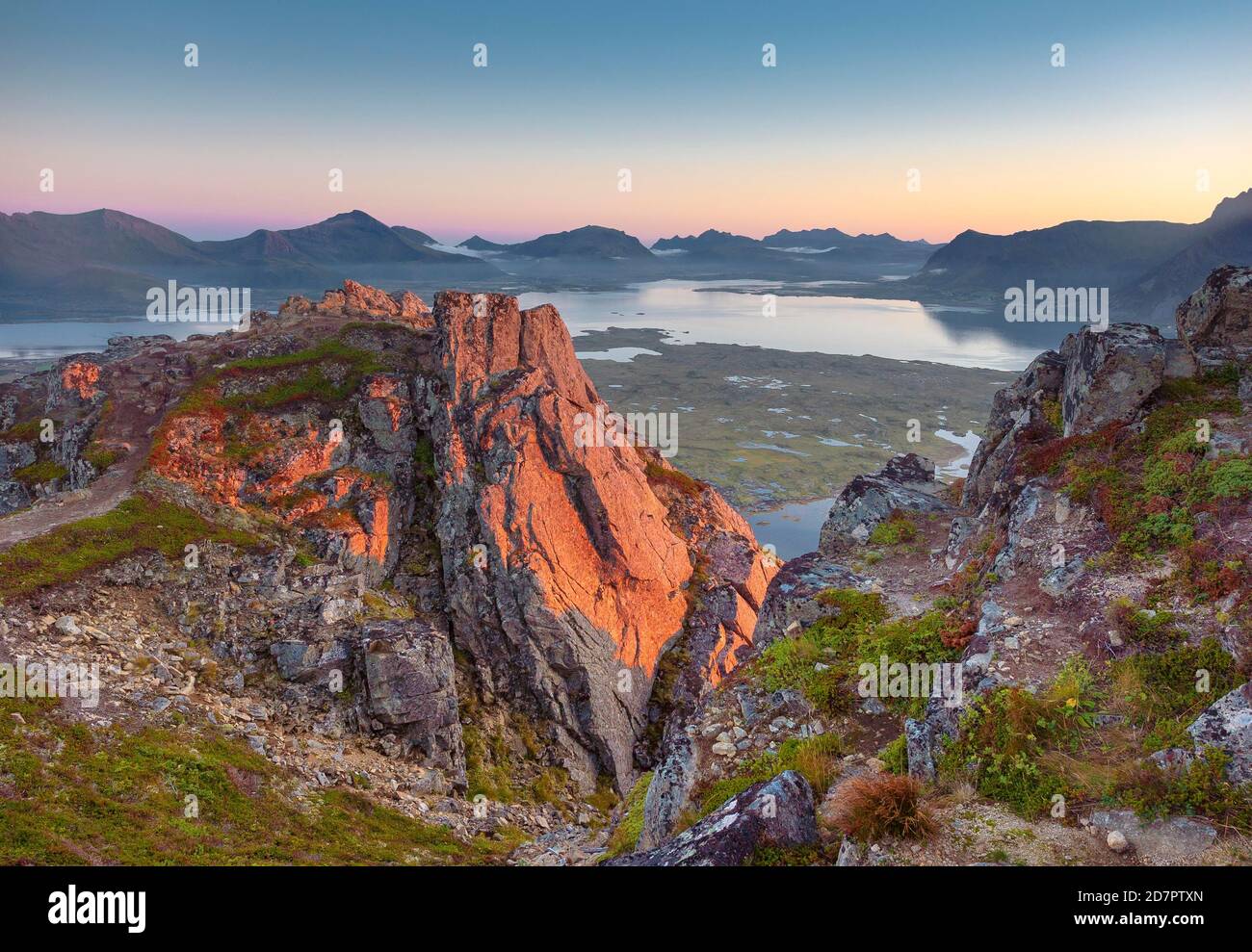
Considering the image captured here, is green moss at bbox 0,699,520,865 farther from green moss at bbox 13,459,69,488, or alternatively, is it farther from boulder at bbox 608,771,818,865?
green moss at bbox 13,459,69,488

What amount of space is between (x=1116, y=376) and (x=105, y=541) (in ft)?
143

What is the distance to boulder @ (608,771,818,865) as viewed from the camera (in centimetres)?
1007

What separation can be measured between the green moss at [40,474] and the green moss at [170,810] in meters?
32.8

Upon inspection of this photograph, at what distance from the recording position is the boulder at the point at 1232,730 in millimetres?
9289

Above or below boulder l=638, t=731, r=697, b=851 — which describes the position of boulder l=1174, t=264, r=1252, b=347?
above

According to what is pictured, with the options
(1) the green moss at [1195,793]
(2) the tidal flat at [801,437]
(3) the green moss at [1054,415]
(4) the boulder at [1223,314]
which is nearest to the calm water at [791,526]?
(2) the tidal flat at [801,437]

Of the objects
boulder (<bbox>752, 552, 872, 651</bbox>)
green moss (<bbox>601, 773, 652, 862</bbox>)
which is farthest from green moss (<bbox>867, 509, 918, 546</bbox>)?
green moss (<bbox>601, 773, 652, 862</bbox>)

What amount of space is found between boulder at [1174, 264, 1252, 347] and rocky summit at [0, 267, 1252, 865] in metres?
0.13

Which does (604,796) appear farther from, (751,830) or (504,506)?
(751,830)

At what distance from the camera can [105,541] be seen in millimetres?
33344

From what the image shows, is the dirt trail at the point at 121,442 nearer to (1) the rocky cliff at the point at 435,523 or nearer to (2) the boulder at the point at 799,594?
(1) the rocky cliff at the point at 435,523
